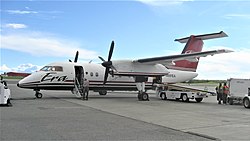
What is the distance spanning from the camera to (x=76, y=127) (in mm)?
8680

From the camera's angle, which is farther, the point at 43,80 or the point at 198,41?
the point at 198,41

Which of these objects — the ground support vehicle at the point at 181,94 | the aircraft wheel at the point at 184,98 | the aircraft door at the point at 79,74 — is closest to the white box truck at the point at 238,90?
the ground support vehicle at the point at 181,94

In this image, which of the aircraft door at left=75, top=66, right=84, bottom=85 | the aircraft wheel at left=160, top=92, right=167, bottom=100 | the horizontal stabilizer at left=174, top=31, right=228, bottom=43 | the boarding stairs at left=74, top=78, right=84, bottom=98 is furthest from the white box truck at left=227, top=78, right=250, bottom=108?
the aircraft door at left=75, top=66, right=84, bottom=85

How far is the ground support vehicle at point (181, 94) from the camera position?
839 inches

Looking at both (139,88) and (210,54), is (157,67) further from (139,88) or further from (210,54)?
(210,54)

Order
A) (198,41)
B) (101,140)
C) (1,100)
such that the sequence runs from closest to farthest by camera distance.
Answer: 1. (101,140)
2. (1,100)
3. (198,41)

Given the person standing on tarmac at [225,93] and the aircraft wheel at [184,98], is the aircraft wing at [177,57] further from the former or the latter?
the person standing on tarmac at [225,93]

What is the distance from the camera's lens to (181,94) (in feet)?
72.5

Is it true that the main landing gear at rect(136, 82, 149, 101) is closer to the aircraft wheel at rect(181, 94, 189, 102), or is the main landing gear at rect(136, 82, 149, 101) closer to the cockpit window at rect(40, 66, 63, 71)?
the aircraft wheel at rect(181, 94, 189, 102)

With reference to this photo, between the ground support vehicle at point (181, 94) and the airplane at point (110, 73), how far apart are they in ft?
4.66

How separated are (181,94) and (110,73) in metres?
5.92

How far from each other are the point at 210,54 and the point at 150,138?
1463 centimetres

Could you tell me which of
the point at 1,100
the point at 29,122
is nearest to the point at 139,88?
the point at 1,100

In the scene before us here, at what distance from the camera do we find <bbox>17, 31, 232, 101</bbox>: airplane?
67.8 ft
